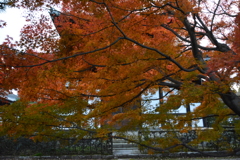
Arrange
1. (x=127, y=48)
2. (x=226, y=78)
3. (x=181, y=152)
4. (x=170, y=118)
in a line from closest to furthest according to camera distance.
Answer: (x=226, y=78) < (x=127, y=48) < (x=170, y=118) < (x=181, y=152)

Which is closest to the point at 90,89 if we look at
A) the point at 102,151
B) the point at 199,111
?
the point at 199,111

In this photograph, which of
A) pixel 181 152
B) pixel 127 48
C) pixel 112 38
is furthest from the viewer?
pixel 181 152

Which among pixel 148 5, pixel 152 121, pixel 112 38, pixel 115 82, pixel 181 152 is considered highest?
pixel 148 5

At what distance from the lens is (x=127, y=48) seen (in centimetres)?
555

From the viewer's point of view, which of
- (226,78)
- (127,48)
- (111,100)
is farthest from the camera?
(111,100)

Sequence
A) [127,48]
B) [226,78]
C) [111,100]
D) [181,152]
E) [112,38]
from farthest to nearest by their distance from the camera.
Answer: [181,152]
[111,100]
[127,48]
[226,78]
[112,38]

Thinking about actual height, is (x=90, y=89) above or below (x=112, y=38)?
below

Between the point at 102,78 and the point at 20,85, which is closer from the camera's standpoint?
the point at 102,78

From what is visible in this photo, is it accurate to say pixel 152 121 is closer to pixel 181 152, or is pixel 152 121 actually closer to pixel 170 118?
pixel 170 118

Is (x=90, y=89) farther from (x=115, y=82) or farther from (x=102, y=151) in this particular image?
(x=102, y=151)

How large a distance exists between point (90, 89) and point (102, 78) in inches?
26.6

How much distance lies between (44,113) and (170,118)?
11.3 feet

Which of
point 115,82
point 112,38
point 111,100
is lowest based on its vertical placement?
point 111,100

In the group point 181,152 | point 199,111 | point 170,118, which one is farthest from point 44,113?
point 181,152
